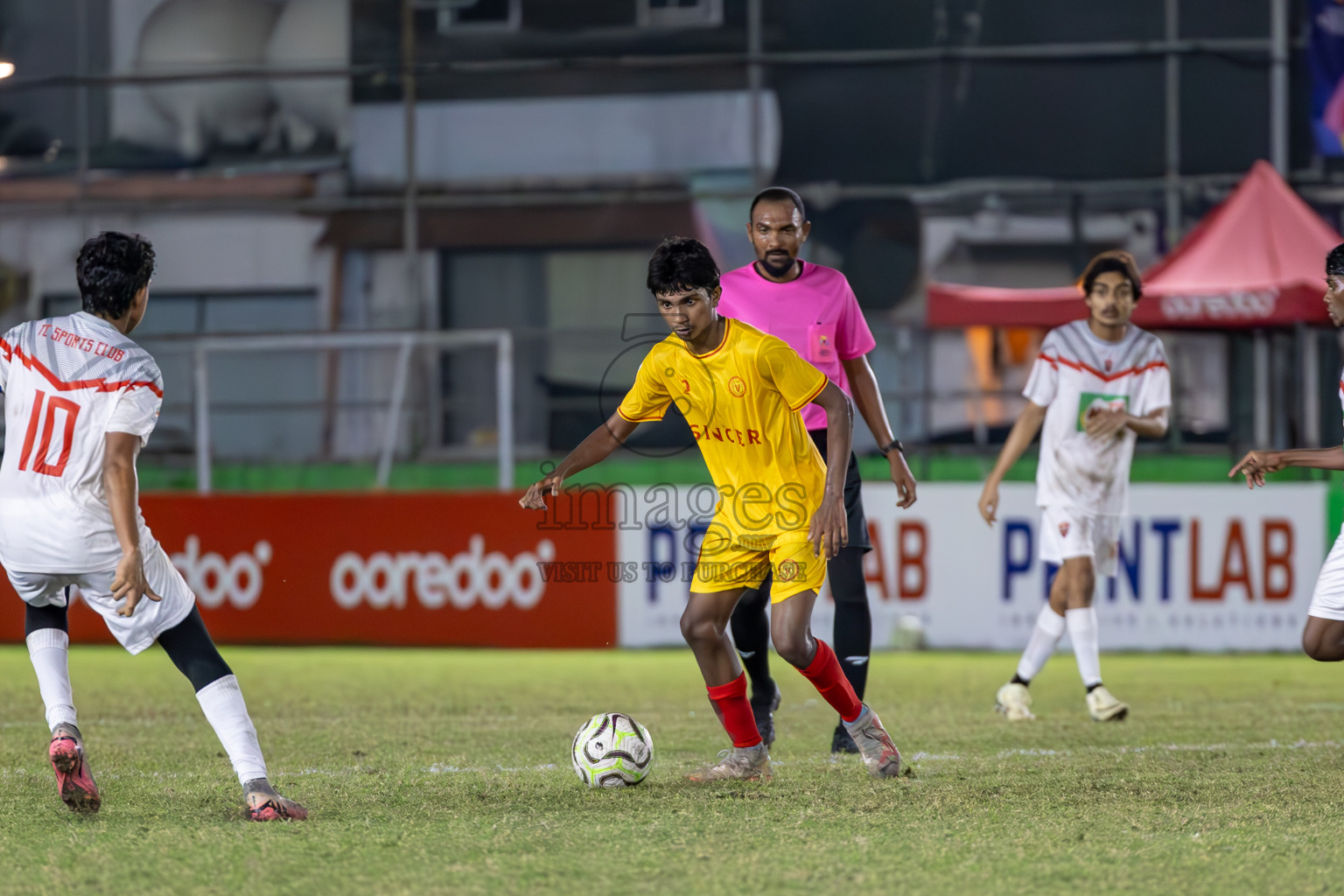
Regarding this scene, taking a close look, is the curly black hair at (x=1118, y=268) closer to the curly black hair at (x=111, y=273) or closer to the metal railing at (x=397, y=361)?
the curly black hair at (x=111, y=273)

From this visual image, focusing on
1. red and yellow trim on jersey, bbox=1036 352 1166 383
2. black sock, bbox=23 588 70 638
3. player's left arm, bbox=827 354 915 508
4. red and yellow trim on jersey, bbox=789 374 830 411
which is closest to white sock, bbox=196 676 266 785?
black sock, bbox=23 588 70 638

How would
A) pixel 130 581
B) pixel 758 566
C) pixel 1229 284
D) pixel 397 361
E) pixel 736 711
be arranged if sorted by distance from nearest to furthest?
pixel 130 581 < pixel 758 566 < pixel 736 711 < pixel 1229 284 < pixel 397 361

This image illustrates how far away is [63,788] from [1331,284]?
13.2 ft

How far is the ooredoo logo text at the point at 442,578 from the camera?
1050 cm

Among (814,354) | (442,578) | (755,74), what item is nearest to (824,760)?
(814,354)

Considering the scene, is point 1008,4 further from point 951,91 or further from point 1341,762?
point 1341,762

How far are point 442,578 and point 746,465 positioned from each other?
6.21 meters

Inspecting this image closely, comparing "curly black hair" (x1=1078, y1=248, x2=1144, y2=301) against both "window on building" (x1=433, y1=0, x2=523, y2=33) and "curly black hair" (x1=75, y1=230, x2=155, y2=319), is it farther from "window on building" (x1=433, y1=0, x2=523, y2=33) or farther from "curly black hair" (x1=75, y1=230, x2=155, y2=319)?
"window on building" (x1=433, y1=0, x2=523, y2=33)

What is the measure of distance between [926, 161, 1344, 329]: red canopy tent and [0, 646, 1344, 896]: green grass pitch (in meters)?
5.07

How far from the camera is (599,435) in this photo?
193 inches

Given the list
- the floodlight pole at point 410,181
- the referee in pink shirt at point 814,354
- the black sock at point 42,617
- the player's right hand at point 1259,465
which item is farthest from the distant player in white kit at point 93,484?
the floodlight pole at point 410,181

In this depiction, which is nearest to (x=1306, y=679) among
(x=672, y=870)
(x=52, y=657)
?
(x=672, y=870)

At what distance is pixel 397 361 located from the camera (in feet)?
49.5

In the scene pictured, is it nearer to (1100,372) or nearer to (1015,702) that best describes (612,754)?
(1015,702)
